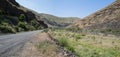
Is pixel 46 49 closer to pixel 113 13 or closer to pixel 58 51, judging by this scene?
pixel 58 51

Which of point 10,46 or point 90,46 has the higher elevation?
point 10,46

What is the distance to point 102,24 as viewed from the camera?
463 ft

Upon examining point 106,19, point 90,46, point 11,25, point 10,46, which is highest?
point 10,46

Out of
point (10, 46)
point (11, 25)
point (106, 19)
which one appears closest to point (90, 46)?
point (10, 46)

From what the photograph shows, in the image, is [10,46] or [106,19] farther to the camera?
[106,19]

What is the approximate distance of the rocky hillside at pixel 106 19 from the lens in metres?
133

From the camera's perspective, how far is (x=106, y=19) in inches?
5620

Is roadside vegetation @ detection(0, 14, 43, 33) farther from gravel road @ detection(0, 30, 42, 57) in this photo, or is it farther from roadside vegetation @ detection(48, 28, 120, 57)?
gravel road @ detection(0, 30, 42, 57)

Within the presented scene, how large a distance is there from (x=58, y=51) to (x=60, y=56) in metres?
1.72

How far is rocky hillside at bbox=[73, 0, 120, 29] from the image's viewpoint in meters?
133

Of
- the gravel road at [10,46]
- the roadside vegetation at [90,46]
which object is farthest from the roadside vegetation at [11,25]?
the gravel road at [10,46]

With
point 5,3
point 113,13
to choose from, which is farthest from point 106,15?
point 5,3

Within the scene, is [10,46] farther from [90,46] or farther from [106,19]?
[106,19]

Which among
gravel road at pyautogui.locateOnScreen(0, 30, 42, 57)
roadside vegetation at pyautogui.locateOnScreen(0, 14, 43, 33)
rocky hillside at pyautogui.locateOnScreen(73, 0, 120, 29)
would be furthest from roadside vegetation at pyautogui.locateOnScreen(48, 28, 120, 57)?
rocky hillside at pyautogui.locateOnScreen(73, 0, 120, 29)
